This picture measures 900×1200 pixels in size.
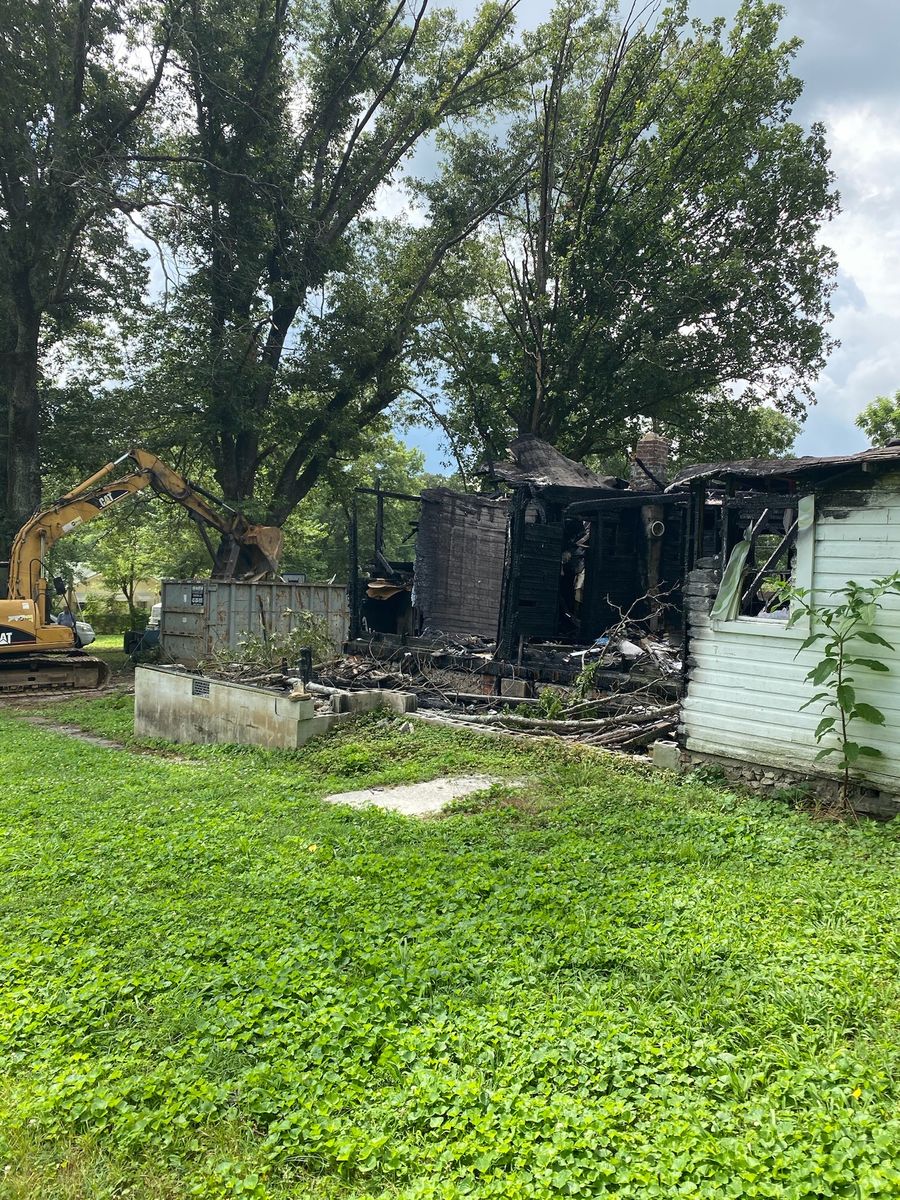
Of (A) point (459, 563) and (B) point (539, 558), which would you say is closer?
(B) point (539, 558)

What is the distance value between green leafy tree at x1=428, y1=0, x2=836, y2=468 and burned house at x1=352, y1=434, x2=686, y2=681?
20.8 ft

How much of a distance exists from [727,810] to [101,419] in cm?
1878

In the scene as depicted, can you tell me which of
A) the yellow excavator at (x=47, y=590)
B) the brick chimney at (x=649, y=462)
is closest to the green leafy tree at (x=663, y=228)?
the brick chimney at (x=649, y=462)

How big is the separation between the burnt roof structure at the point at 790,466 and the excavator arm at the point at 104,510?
43.1 feet

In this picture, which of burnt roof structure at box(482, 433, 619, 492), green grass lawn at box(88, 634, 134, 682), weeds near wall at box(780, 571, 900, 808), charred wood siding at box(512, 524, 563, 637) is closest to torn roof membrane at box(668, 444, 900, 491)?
weeds near wall at box(780, 571, 900, 808)

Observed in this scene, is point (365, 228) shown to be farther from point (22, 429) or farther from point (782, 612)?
point (782, 612)

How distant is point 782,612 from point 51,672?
15.1 m

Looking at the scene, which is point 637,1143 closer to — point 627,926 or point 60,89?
point 627,926

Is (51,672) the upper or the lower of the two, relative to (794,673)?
lower

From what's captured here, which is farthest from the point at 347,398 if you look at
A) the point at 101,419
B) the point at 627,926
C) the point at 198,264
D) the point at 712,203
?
the point at 627,926

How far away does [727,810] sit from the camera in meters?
6.21

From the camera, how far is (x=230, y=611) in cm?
1523

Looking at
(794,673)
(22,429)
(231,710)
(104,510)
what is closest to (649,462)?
(794,673)

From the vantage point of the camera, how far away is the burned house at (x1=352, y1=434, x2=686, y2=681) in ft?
39.6
